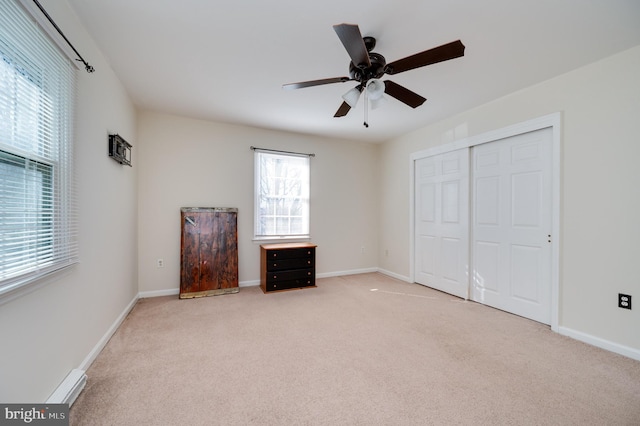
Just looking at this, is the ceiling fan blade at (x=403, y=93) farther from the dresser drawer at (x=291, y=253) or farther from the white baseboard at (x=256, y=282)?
the white baseboard at (x=256, y=282)

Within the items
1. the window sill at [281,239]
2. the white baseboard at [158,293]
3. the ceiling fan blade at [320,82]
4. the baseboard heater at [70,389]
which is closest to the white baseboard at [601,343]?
the ceiling fan blade at [320,82]

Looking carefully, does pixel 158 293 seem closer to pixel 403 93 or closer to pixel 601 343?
pixel 403 93

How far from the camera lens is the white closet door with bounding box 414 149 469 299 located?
3590 mm

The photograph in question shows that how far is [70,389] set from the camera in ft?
5.10

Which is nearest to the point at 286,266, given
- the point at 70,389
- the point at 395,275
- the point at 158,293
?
the point at 158,293

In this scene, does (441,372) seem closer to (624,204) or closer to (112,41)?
(624,204)

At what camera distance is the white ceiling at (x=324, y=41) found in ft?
5.75

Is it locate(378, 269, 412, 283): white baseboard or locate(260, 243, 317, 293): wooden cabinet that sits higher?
locate(260, 243, 317, 293): wooden cabinet

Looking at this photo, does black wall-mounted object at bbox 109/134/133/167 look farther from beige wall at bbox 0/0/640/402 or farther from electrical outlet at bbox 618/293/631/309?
electrical outlet at bbox 618/293/631/309

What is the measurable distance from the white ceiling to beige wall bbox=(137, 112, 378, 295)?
0.80 metres

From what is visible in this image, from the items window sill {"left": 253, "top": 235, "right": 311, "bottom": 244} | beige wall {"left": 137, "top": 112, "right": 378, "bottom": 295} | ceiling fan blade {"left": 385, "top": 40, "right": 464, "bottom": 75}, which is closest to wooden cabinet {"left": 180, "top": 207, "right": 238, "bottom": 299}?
beige wall {"left": 137, "top": 112, "right": 378, "bottom": 295}

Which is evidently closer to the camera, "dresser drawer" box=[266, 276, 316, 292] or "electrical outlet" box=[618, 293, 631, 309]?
"electrical outlet" box=[618, 293, 631, 309]

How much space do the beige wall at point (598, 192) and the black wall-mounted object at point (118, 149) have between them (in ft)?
14.0

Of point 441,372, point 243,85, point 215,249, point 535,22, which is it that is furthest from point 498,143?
point 215,249
